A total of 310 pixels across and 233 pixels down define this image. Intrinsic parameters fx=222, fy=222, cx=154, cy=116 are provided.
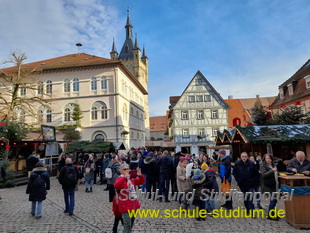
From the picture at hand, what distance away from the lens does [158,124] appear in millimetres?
84000

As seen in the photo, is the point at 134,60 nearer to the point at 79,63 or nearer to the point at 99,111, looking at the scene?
the point at 79,63

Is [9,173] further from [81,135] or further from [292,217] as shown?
[81,135]

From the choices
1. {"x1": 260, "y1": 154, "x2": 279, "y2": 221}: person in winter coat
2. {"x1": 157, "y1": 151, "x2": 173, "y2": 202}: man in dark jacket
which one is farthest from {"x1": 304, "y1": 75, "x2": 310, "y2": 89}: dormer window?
{"x1": 157, "y1": 151, "x2": 173, "y2": 202}: man in dark jacket

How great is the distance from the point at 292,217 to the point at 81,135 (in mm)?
26766

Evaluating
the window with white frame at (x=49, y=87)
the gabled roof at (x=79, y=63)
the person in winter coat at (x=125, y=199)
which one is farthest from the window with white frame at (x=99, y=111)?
the person in winter coat at (x=125, y=199)

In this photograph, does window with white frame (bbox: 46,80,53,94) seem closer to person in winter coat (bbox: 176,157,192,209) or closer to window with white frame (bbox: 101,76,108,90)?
window with white frame (bbox: 101,76,108,90)

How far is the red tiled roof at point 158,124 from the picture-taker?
82044 millimetres

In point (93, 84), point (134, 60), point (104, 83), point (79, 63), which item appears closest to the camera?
point (104, 83)

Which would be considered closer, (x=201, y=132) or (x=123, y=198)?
(x=123, y=198)

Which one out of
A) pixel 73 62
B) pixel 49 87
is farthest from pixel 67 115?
pixel 73 62

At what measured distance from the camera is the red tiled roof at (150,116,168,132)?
8204 centimetres

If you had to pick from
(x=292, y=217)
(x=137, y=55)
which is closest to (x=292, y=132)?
(x=292, y=217)

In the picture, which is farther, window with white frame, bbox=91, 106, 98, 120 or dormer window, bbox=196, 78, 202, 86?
dormer window, bbox=196, 78, 202, 86

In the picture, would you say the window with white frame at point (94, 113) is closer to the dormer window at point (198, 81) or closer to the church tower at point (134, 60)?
the dormer window at point (198, 81)
